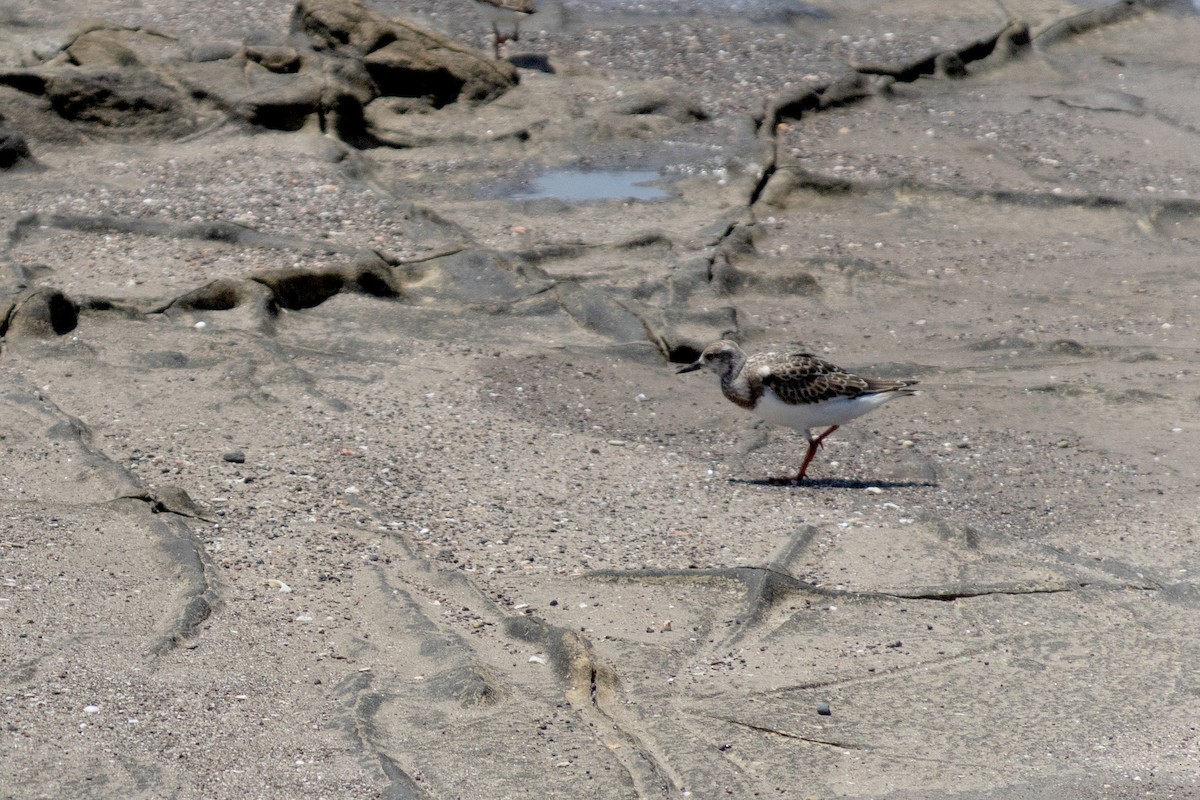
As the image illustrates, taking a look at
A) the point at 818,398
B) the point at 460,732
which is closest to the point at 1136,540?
the point at 818,398

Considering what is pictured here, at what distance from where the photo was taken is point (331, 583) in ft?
16.4

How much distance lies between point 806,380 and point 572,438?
1076 millimetres

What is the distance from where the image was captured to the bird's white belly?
6309 millimetres

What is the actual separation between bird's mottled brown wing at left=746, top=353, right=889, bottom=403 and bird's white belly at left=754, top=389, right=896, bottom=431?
26 millimetres

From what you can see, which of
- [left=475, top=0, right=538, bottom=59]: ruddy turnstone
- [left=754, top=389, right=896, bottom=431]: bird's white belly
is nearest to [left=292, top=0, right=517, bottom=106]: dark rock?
[left=475, top=0, right=538, bottom=59]: ruddy turnstone

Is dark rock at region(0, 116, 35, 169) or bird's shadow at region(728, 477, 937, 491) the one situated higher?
bird's shadow at region(728, 477, 937, 491)

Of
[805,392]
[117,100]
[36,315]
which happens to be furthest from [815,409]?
[117,100]

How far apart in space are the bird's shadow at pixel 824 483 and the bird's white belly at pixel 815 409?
24 cm

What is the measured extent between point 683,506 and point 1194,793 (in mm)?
2362

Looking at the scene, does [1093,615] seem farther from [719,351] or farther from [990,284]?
[990,284]

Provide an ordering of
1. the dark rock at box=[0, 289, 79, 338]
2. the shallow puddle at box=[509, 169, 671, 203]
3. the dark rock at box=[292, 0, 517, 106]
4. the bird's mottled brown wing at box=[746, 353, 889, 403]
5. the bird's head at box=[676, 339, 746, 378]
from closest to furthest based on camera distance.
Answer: the bird's mottled brown wing at box=[746, 353, 889, 403] < the bird's head at box=[676, 339, 746, 378] < the dark rock at box=[0, 289, 79, 338] < the shallow puddle at box=[509, 169, 671, 203] < the dark rock at box=[292, 0, 517, 106]

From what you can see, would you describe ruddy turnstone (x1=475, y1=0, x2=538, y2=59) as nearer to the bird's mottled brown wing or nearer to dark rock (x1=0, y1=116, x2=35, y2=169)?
dark rock (x1=0, y1=116, x2=35, y2=169)

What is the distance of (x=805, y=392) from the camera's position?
20.6ft

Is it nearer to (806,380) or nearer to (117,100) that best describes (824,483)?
(806,380)
